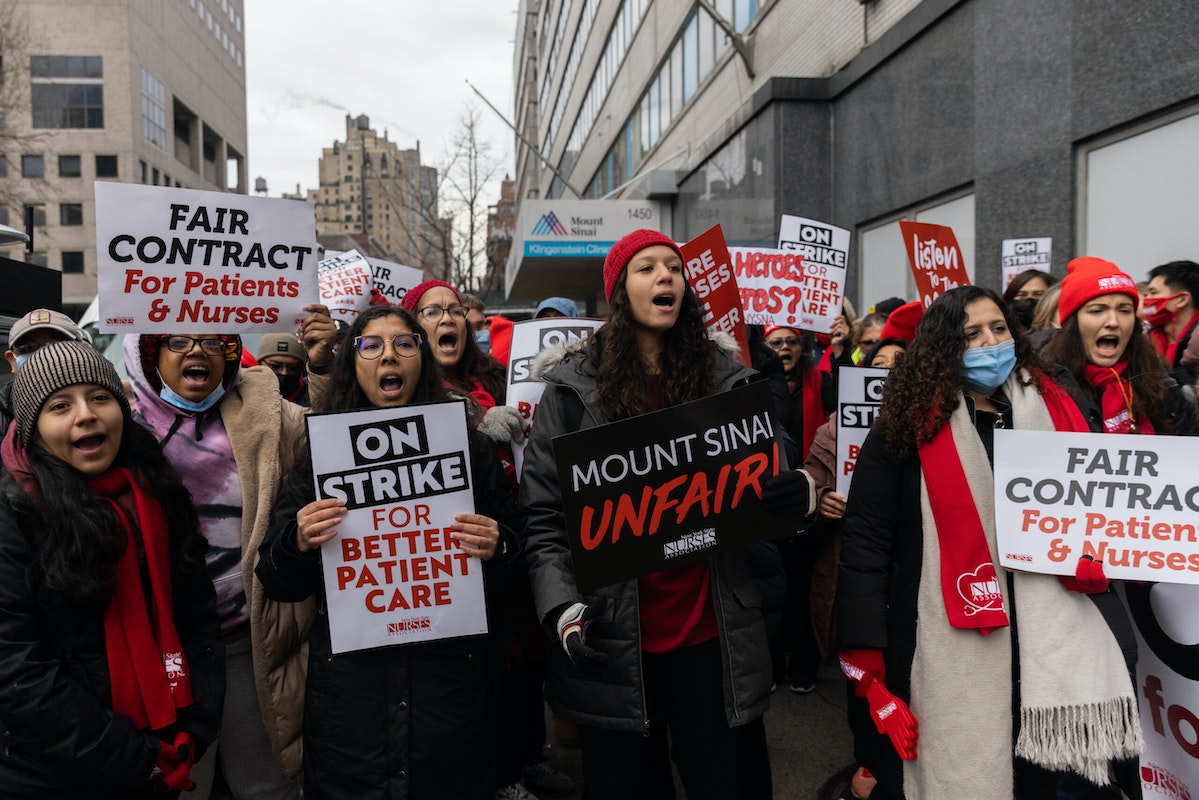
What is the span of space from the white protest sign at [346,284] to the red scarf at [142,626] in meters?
3.46

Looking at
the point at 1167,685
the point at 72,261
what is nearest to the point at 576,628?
the point at 1167,685

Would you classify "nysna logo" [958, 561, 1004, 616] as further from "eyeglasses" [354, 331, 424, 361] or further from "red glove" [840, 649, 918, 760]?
"eyeglasses" [354, 331, 424, 361]

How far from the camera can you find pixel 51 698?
205 cm

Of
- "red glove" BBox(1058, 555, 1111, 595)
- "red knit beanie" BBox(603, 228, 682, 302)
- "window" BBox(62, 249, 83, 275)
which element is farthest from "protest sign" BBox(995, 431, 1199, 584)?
"window" BBox(62, 249, 83, 275)

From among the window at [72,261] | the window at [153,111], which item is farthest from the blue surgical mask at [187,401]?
the window at [72,261]

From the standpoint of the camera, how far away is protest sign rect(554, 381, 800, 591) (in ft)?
7.54

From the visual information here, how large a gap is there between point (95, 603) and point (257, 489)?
0.68 metres

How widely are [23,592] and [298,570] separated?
656 mm

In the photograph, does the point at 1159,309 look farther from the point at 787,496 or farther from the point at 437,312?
the point at 437,312

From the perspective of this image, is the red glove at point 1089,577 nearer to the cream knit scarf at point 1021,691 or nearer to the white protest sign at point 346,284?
the cream knit scarf at point 1021,691

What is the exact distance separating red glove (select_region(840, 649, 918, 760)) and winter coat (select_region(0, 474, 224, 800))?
6.57ft

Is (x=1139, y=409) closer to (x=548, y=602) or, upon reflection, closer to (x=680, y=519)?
(x=680, y=519)

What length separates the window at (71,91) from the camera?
53.9 m

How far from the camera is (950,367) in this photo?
2.63 m
